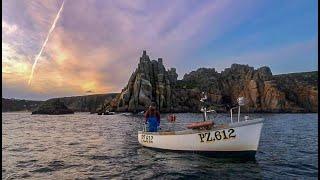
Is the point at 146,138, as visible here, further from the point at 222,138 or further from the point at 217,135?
the point at 222,138

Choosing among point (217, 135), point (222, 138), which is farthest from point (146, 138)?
point (222, 138)

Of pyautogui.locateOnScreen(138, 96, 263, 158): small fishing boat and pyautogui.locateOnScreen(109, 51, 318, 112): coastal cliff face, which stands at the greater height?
pyautogui.locateOnScreen(109, 51, 318, 112): coastal cliff face

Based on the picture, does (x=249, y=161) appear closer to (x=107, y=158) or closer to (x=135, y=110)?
(x=107, y=158)

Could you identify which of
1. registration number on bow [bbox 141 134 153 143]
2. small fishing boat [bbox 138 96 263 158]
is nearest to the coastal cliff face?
registration number on bow [bbox 141 134 153 143]

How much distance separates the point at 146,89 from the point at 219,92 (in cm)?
4084

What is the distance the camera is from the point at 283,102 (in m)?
149

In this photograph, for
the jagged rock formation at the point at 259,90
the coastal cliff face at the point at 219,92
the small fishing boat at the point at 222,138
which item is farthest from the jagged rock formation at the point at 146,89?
the small fishing boat at the point at 222,138

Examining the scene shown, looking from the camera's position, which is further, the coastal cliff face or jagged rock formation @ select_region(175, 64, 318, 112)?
jagged rock formation @ select_region(175, 64, 318, 112)

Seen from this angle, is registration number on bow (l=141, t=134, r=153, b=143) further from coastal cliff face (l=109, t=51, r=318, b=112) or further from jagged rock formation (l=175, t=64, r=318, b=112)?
jagged rock formation (l=175, t=64, r=318, b=112)

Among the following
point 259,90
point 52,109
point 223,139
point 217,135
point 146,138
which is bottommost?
point 146,138

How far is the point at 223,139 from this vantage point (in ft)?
65.5

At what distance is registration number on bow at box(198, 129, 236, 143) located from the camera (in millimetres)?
19597

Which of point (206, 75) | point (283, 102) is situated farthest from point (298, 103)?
point (206, 75)

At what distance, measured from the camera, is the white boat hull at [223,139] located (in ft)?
63.6
